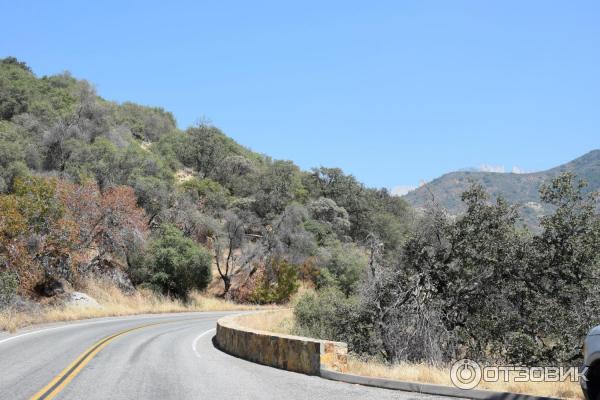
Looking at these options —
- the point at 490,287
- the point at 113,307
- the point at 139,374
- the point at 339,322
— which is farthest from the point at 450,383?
the point at 113,307

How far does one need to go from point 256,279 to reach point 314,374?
3619 cm

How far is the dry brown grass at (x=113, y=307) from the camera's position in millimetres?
22625

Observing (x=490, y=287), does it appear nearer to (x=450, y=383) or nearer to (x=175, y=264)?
(x=450, y=383)

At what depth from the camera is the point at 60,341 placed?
651 inches

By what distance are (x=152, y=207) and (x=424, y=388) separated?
40.2m

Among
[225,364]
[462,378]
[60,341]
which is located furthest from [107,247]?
[462,378]

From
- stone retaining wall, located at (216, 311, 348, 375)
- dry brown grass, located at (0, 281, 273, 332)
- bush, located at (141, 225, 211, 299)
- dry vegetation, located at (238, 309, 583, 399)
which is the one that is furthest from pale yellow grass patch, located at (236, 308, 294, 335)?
bush, located at (141, 225, 211, 299)

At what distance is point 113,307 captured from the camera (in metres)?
32.2

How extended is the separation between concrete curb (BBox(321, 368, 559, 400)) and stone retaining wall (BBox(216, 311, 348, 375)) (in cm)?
34

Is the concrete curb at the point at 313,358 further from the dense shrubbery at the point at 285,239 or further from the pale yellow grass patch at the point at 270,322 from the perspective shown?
the pale yellow grass patch at the point at 270,322

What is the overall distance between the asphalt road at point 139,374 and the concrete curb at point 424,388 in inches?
8.9

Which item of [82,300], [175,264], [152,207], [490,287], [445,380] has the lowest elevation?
[82,300]

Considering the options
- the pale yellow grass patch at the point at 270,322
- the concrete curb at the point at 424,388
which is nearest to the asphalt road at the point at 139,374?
the concrete curb at the point at 424,388

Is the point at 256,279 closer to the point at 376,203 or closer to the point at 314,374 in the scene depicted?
the point at 376,203
